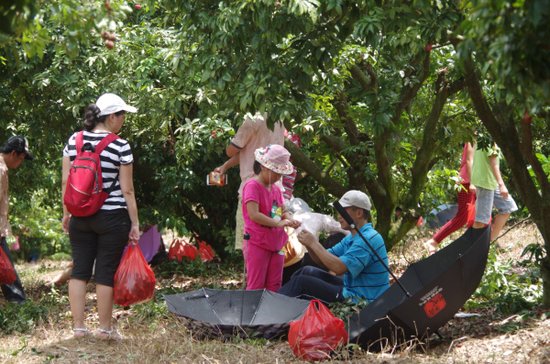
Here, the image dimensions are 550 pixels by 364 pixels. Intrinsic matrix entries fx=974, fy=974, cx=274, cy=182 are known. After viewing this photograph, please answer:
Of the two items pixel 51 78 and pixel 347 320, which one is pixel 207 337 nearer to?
pixel 347 320

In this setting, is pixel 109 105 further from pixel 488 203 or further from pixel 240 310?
pixel 488 203

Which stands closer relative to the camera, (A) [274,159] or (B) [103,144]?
(B) [103,144]

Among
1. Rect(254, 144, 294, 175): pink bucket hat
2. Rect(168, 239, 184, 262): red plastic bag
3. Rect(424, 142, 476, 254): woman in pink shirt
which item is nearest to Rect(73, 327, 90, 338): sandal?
Rect(254, 144, 294, 175): pink bucket hat

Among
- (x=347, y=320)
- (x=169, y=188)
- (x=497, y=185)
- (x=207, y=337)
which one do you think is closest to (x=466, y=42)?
(x=347, y=320)

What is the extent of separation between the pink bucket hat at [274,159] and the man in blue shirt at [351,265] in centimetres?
62

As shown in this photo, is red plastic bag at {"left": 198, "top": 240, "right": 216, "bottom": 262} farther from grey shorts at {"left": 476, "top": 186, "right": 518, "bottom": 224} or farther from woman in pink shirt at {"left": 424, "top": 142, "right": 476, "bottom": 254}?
grey shorts at {"left": 476, "top": 186, "right": 518, "bottom": 224}

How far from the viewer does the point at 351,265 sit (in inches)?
275

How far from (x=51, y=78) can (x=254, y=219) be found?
288cm

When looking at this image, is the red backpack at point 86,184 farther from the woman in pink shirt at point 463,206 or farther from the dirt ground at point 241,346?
the woman in pink shirt at point 463,206

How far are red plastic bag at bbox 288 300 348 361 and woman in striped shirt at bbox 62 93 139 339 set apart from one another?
151cm

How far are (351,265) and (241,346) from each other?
1.09 metres

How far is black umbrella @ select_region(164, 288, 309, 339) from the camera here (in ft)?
22.1

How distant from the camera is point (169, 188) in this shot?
11406mm

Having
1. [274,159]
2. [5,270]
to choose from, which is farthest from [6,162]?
[274,159]
